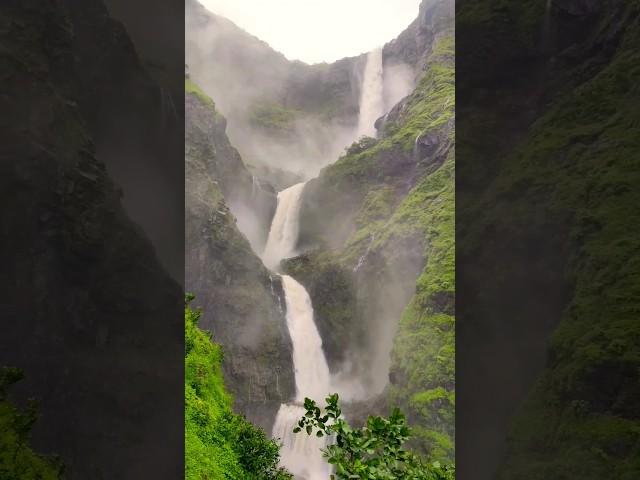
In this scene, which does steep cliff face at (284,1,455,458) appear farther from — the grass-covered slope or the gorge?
the grass-covered slope

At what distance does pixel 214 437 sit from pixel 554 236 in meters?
7.95

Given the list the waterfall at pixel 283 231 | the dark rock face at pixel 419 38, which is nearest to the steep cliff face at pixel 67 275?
the waterfall at pixel 283 231

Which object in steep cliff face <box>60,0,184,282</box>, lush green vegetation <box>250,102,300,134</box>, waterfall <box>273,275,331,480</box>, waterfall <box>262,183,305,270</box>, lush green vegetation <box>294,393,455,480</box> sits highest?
lush green vegetation <box>250,102,300,134</box>

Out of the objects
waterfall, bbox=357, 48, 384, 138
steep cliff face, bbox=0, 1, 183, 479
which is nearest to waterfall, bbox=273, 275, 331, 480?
steep cliff face, bbox=0, 1, 183, 479

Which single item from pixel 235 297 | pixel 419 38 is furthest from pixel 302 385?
pixel 419 38

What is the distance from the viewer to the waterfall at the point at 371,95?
28.2 metres

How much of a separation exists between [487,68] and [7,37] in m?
2.41

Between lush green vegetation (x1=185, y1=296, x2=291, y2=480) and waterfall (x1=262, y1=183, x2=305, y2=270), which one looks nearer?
lush green vegetation (x1=185, y1=296, x2=291, y2=480)

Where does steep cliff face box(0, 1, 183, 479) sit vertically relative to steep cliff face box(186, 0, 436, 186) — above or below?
below

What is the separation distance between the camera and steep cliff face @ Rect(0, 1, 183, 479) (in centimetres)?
208

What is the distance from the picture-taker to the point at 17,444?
76.2 inches

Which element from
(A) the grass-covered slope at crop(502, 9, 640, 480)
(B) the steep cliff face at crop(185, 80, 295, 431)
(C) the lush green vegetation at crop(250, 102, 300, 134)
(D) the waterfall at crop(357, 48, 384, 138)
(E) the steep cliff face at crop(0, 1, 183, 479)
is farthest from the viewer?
(D) the waterfall at crop(357, 48, 384, 138)

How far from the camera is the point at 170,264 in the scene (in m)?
2.96

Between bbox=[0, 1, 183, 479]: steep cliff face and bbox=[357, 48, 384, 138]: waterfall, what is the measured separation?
2671cm
